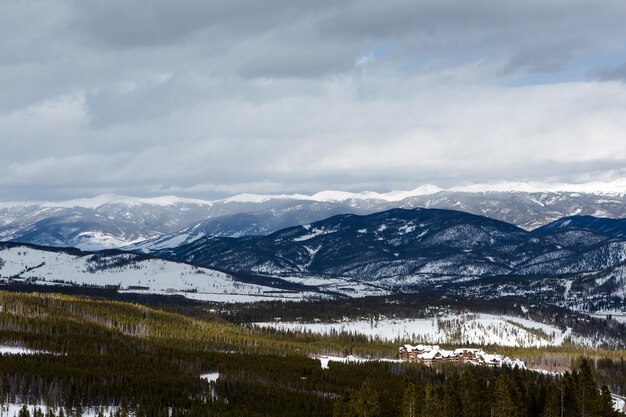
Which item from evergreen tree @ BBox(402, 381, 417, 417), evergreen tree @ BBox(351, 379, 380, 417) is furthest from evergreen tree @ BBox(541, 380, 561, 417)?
evergreen tree @ BBox(351, 379, 380, 417)

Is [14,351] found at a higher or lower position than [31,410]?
higher

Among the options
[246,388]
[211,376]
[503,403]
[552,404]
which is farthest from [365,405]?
[211,376]

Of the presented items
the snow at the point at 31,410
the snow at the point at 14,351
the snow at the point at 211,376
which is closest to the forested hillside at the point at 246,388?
the snow at the point at 31,410

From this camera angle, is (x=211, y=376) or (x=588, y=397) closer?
(x=588, y=397)

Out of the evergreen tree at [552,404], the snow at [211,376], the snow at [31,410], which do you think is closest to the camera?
the evergreen tree at [552,404]

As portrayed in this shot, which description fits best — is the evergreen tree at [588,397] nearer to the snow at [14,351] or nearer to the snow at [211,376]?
the snow at [211,376]

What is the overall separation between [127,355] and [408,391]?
3870 inches

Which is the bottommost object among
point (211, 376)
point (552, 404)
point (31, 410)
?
point (211, 376)

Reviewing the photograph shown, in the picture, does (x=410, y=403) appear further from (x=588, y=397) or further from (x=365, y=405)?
(x=588, y=397)

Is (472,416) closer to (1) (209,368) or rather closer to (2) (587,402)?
(2) (587,402)

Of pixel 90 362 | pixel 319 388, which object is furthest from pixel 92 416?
pixel 319 388

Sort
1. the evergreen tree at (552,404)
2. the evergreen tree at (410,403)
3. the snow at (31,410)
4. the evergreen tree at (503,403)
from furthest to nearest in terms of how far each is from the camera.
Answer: the snow at (31,410)
the evergreen tree at (410,403)
the evergreen tree at (552,404)
the evergreen tree at (503,403)

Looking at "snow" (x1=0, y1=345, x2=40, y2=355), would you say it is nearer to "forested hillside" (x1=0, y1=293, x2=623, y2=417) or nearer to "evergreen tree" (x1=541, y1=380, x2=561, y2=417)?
"forested hillside" (x1=0, y1=293, x2=623, y2=417)

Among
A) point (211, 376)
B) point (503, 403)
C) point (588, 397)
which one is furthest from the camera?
point (211, 376)
